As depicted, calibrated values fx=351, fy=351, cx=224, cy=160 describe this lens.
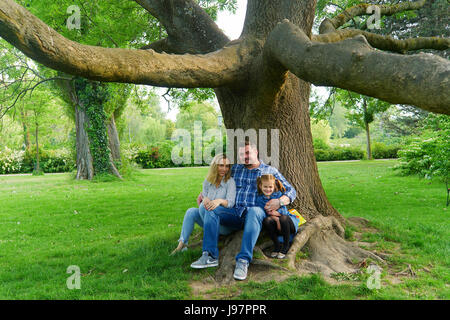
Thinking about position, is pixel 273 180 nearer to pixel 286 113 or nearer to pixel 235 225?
pixel 235 225

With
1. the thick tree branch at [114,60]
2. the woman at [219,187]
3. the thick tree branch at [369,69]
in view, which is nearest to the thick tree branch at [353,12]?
the thick tree branch at [114,60]

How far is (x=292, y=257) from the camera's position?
168 inches

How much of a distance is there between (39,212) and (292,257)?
7582mm

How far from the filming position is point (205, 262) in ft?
14.0

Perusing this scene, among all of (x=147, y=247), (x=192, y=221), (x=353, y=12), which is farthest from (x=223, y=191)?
(x=353, y=12)

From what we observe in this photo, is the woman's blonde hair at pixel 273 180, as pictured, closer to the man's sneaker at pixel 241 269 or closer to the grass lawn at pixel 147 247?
the man's sneaker at pixel 241 269

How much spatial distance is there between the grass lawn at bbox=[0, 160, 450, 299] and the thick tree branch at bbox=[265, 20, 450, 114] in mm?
2034

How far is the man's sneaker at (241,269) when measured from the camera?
3920 mm

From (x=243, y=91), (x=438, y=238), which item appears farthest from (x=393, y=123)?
(x=243, y=91)

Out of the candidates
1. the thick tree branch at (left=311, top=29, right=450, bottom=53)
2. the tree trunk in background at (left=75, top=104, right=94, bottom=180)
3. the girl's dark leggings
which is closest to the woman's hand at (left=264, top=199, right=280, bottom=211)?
the girl's dark leggings

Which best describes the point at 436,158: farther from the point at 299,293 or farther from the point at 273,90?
the point at 299,293

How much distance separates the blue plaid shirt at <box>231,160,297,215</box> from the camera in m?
4.55

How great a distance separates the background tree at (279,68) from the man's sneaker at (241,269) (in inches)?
5.3

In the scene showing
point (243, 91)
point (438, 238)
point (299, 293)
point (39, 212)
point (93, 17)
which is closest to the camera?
point (299, 293)
